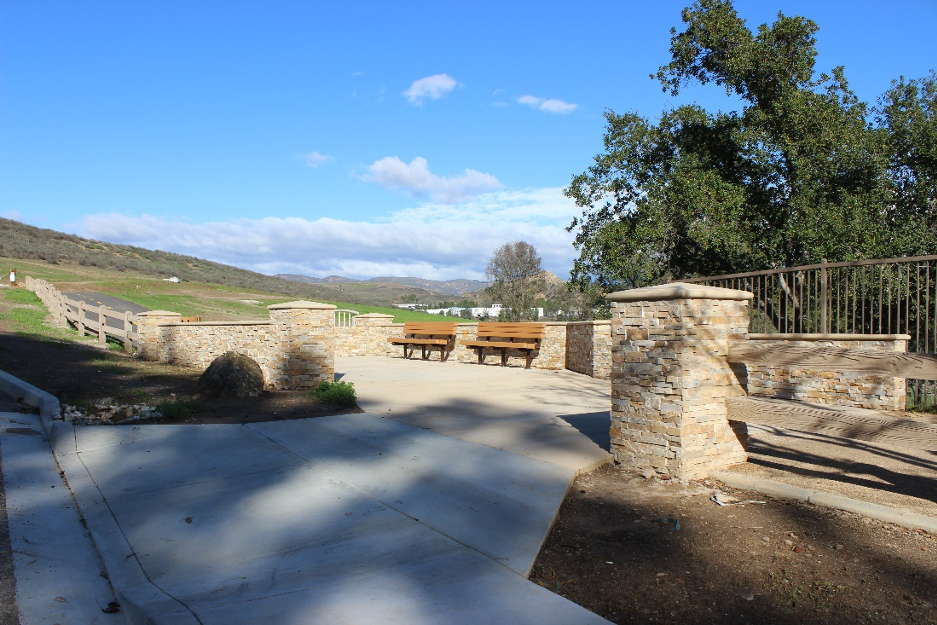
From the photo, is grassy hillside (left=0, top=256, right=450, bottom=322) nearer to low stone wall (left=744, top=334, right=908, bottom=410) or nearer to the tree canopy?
the tree canopy

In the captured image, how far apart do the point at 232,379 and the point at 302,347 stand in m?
1.21

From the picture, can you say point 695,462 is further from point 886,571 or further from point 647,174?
point 647,174

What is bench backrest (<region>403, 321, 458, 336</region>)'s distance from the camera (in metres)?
16.7

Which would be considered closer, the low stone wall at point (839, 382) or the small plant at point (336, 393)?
the low stone wall at point (839, 382)

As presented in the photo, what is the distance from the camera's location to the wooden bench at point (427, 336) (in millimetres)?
16594

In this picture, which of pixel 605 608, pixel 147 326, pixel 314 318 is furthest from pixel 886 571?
pixel 147 326

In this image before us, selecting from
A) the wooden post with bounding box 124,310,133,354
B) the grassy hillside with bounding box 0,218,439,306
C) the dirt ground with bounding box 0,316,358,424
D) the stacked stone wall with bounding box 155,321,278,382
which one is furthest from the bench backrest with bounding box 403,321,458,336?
the grassy hillside with bounding box 0,218,439,306

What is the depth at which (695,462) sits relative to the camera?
4.92 m

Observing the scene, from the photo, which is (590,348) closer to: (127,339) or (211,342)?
(211,342)

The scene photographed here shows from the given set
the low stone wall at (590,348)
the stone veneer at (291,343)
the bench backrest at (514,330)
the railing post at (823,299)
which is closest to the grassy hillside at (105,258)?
the bench backrest at (514,330)

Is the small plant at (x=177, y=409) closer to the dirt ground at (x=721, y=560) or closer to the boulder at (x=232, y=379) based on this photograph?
the boulder at (x=232, y=379)

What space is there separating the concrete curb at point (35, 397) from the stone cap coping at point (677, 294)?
5961 millimetres

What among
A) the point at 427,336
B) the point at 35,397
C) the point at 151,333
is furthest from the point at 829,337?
the point at 151,333

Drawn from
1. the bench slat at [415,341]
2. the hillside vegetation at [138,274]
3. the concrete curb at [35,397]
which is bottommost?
the concrete curb at [35,397]
